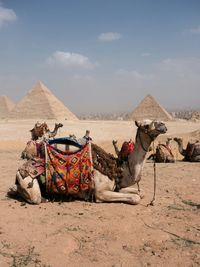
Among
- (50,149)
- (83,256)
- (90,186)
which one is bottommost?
(83,256)

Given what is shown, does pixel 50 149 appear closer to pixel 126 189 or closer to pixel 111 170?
pixel 111 170

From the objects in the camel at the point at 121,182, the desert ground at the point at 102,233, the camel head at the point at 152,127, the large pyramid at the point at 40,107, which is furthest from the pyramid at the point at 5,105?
the camel head at the point at 152,127

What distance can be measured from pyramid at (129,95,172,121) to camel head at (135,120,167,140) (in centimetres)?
Result: 6484

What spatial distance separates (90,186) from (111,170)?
41 centimetres

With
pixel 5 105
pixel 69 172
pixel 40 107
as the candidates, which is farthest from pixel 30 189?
pixel 5 105

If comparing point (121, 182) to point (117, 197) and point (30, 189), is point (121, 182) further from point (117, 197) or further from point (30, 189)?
point (30, 189)

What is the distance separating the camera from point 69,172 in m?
6.11

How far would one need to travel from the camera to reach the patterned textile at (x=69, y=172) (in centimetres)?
610

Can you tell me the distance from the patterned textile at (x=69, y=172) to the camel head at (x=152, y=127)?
94cm

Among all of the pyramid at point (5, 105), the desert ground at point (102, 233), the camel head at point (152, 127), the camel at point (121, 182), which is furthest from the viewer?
the pyramid at point (5, 105)

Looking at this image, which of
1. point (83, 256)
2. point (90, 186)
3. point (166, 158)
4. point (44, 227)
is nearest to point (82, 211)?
point (90, 186)

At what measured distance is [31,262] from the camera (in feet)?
13.3

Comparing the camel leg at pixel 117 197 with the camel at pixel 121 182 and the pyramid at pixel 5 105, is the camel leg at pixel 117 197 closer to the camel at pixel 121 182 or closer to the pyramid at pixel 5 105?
the camel at pixel 121 182

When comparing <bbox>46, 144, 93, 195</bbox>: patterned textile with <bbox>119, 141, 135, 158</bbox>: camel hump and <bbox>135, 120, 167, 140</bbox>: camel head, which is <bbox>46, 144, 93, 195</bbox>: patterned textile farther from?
<bbox>135, 120, 167, 140</bbox>: camel head
